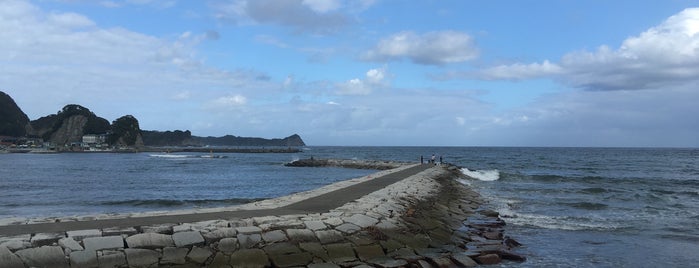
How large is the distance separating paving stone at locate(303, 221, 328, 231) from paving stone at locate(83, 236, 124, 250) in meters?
2.97

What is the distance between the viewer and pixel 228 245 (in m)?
7.54

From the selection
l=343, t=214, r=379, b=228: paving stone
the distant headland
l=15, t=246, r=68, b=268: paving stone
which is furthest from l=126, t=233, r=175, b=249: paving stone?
the distant headland

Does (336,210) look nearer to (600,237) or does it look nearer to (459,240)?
(459,240)

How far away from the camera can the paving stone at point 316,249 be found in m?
8.02

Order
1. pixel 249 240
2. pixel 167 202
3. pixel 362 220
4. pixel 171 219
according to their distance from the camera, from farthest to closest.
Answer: pixel 167 202, pixel 362 220, pixel 171 219, pixel 249 240

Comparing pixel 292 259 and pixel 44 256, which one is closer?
pixel 44 256

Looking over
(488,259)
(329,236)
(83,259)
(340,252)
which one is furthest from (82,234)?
(488,259)

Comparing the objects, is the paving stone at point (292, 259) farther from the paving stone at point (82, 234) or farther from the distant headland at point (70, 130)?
the distant headland at point (70, 130)

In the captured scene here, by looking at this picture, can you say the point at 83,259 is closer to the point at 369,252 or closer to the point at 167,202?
the point at 369,252

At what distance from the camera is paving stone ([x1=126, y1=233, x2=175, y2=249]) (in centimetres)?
701

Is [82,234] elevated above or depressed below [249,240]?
above

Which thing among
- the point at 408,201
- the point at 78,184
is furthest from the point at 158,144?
the point at 408,201

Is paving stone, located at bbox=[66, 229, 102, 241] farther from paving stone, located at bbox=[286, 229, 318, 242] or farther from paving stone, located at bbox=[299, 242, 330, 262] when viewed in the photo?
paving stone, located at bbox=[299, 242, 330, 262]

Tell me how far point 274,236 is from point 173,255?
1.60 metres
